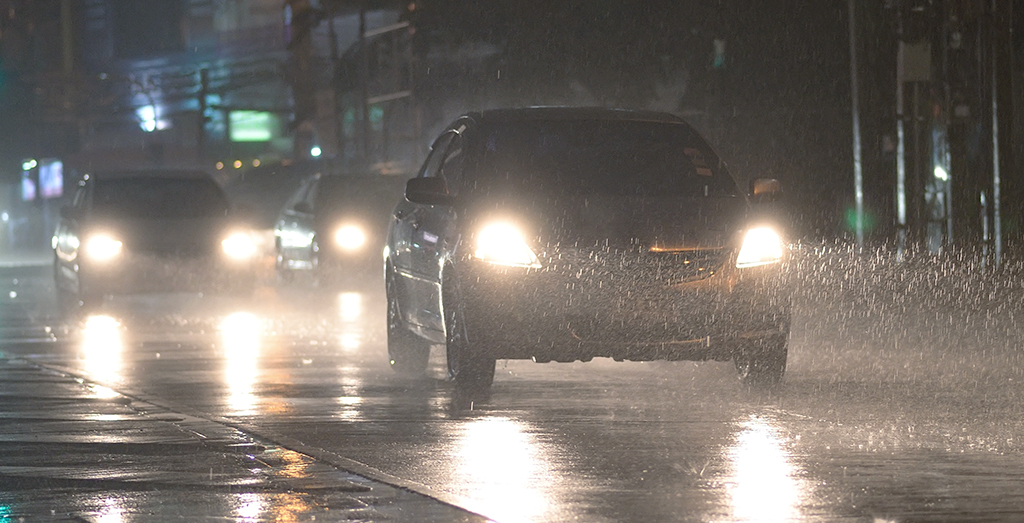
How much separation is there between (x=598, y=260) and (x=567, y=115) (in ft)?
5.19

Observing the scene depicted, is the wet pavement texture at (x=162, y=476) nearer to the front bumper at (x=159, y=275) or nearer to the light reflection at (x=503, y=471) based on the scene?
the light reflection at (x=503, y=471)

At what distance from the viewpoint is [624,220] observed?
10.2 meters

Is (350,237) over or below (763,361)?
over

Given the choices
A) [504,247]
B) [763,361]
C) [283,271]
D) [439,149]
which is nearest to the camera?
[504,247]

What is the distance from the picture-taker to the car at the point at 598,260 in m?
9.99

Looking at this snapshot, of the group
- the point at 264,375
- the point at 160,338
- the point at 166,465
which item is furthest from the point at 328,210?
the point at 166,465

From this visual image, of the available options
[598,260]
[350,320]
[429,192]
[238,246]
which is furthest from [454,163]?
[238,246]

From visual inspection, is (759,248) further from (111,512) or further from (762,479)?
(111,512)

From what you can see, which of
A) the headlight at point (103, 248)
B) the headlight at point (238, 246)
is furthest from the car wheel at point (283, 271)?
the headlight at point (103, 248)

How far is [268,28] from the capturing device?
237 feet

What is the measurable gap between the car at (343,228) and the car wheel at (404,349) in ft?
33.5

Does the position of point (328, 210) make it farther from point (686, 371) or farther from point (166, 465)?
point (166, 465)

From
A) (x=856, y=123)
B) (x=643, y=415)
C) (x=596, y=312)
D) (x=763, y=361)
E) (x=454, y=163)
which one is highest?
(x=856, y=123)

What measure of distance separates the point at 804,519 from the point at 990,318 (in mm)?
10566
